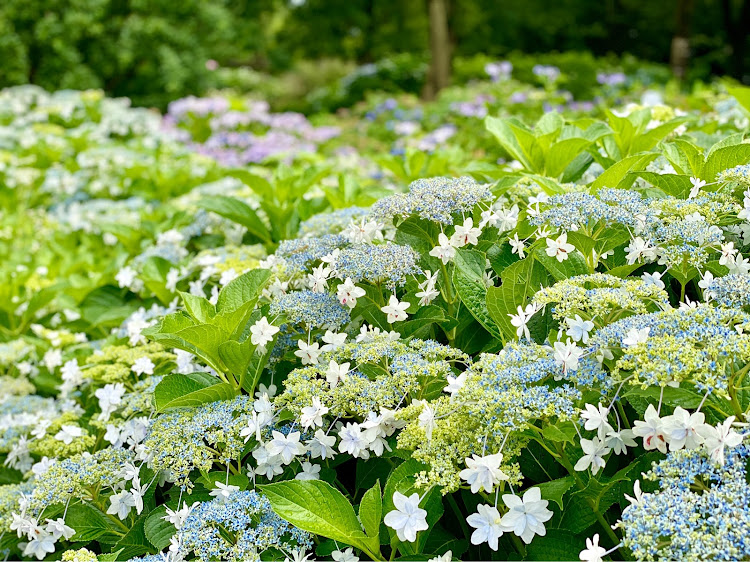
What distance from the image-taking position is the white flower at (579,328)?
1290 mm

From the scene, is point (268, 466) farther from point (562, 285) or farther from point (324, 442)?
point (562, 285)

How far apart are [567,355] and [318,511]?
0.53 meters

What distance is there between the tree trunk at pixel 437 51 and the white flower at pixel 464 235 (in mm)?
13010

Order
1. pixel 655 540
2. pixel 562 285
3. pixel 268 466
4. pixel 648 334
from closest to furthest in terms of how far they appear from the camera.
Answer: pixel 655 540
pixel 648 334
pixel 562 285
pixel 268 466

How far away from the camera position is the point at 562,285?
4.47 ft

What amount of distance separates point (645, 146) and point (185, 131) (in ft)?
23.3

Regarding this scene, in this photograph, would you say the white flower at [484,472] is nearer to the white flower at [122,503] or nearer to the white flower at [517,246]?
the white flower at [517,246]

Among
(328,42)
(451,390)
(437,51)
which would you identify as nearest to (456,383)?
(451,390)

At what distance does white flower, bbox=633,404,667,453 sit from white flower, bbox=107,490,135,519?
3.59ft

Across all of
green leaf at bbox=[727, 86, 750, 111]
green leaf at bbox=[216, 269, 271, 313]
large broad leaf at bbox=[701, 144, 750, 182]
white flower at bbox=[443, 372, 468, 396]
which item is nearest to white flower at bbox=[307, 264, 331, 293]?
green leaf at bbox=[216, 269, 271, 313]

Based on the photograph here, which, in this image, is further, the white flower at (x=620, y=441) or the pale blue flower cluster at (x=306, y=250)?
the pale blue flower cluster at (x=306, y=250)

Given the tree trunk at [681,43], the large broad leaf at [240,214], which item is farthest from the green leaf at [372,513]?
the tree trunk at [681,43]

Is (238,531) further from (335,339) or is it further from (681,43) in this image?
(681,43)

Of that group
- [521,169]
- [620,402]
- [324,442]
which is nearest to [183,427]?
[324,442]
